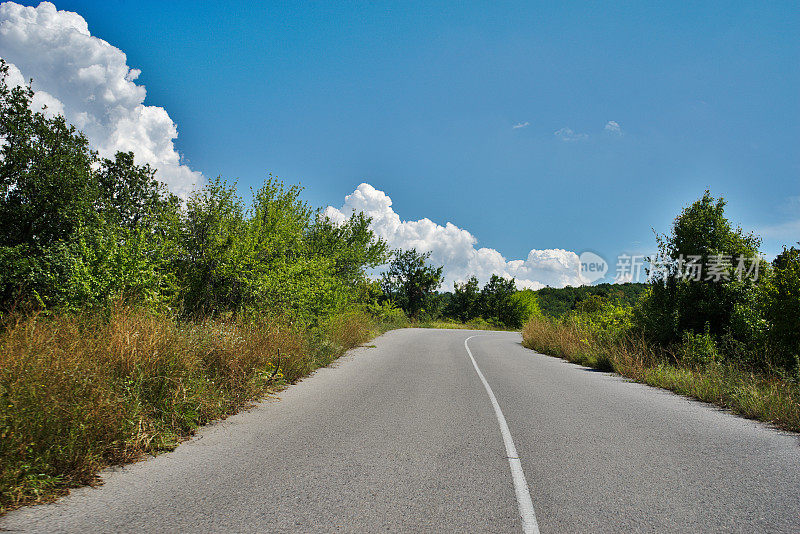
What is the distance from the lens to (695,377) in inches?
404

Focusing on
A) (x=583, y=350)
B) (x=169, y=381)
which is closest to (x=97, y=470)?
(x=169, y=381)

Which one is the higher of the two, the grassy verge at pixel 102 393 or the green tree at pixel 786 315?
the green tree at pixel 786 315

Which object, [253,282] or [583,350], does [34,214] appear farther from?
[583,350]

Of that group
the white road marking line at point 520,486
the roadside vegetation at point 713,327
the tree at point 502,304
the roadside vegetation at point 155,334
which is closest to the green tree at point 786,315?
the roadside vegetation at point 713,327

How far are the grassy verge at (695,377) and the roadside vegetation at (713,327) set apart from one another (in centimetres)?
3

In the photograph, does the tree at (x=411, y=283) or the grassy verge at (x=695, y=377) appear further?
the tree at (x=411, y=283)

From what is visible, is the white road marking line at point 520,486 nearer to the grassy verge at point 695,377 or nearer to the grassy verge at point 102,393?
the grassy verge at point 102,393

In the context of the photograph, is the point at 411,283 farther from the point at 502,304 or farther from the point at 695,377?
the point at 695,377

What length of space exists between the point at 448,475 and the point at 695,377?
8.83 m

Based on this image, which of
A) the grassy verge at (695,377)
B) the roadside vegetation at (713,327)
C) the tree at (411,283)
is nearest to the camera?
the grassy verge at (695,377)

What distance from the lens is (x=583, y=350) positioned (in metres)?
17.0

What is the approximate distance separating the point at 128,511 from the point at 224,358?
159 inches

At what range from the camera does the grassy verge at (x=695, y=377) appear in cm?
711

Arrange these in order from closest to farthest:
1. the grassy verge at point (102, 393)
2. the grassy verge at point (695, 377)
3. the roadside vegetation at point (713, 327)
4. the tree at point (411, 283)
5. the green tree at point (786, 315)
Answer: the grassy verge at point (102, 393) → the grassy verge at point (695, 377) → the roadside vegetation at point (713, 327) → the green tree at point (786, 315) → the tree at point (411, 283)
